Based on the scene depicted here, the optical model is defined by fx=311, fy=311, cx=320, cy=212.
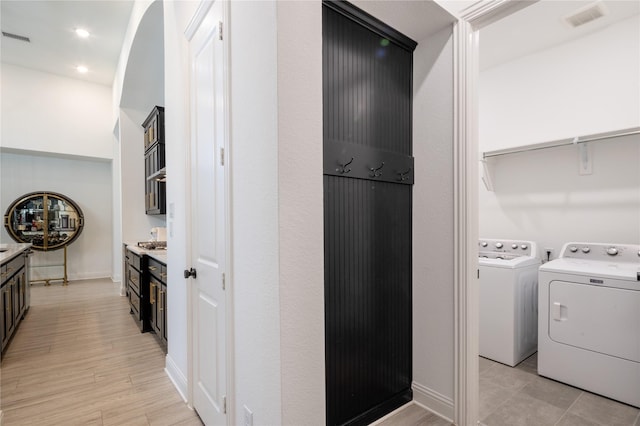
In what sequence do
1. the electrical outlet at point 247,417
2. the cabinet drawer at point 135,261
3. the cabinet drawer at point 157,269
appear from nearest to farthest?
the electrical outlet at point 247,417
the cabinet drawer at point 157,269
the cabinet drawer at point 135,261

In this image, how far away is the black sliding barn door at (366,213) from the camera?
1.56m

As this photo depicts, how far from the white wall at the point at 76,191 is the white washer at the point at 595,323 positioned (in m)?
7.52

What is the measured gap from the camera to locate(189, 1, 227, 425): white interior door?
1606 millimetres

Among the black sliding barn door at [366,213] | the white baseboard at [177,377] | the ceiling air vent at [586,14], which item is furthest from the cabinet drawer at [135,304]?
the ceiling air vent at [586,14]

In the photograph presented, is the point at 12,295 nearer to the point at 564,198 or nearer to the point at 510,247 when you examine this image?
the point at 510,247

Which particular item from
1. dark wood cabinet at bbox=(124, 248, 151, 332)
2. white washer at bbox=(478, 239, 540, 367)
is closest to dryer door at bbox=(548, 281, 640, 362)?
white washer at bbox=(478, 239, 540, 367)

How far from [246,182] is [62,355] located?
288 centimetres

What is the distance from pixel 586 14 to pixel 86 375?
15.9 ft

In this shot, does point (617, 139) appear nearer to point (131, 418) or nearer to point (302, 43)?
point (302, 43)

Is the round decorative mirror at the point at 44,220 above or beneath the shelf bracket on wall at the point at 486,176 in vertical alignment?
beneath

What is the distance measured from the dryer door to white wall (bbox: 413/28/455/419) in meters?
1.17

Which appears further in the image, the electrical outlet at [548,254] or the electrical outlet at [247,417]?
the electrical outlet at [548,254]

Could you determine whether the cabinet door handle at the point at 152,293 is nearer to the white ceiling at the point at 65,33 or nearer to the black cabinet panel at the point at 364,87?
the black cabinet panel at the point at 364,87

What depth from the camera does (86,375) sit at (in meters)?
2.45
